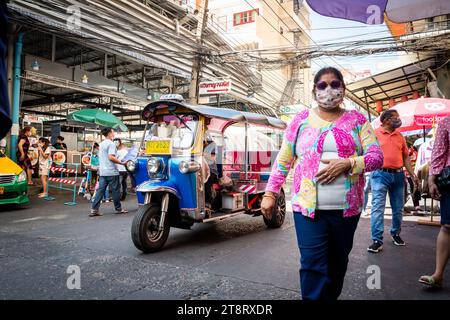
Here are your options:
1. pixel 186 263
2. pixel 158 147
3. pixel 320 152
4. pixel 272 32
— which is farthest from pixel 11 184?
pixel 272 32

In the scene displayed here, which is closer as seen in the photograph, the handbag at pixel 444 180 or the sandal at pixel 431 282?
the handbag at pixel 444 180

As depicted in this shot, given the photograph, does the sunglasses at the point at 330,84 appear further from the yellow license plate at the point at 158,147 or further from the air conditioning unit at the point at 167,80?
the air conditioning unit at the point at 167,80

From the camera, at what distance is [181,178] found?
16.9ft

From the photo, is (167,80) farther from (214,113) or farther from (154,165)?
(154,165)

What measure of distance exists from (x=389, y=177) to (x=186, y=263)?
126 inches

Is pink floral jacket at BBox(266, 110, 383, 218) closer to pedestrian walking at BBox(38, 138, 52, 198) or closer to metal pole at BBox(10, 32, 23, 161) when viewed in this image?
pedestrian walking at BBox(38, 138, 52, 198)

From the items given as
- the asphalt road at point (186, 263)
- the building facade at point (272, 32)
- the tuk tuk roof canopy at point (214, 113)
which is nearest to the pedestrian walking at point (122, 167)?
the asphalt road at point (186, 263)

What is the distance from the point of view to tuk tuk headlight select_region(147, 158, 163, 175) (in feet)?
17.1

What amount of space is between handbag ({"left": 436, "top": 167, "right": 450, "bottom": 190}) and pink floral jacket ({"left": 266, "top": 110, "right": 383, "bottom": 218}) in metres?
1.31

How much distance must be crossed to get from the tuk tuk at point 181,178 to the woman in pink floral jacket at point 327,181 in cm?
270

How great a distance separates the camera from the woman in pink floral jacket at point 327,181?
2297 millimetres

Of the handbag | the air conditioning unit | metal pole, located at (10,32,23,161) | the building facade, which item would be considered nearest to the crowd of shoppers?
the handbag

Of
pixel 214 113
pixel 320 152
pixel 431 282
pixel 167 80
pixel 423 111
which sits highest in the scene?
pixel 167 80
